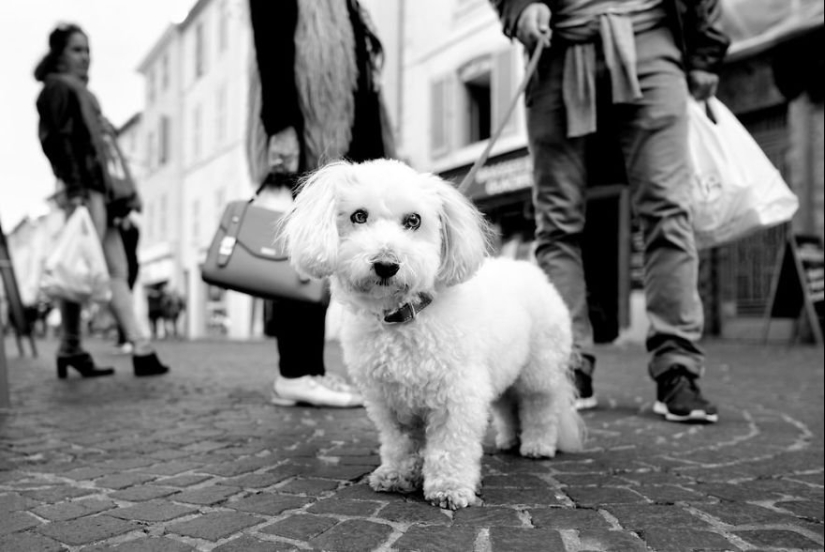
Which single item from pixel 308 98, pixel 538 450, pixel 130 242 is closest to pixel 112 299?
pixel 130 242

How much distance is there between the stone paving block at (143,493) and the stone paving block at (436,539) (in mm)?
803

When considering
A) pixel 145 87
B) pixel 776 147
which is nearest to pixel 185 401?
pixel 776 147

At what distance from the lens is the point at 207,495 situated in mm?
2090

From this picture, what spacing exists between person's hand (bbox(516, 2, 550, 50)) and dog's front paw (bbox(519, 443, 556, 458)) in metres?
1.67

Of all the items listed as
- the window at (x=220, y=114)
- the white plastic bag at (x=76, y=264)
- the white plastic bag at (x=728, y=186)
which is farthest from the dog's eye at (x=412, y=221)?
the window at (x=220, y=114)

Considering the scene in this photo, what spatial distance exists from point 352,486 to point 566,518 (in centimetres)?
67

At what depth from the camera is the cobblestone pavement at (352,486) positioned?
1729 mm

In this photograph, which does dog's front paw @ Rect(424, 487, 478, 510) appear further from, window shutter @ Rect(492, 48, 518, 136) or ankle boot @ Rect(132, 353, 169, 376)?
window shutter @ Rect(492, 48, 518, 136)

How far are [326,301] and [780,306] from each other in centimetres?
664

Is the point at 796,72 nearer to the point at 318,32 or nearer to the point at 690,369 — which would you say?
the point at 690,369

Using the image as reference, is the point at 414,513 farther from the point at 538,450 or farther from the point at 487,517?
the point at 538,450

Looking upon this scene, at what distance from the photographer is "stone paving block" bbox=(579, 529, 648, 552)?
5.44 feet

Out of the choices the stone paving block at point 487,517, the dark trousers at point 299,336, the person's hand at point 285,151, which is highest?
the person's hand at point 285,151

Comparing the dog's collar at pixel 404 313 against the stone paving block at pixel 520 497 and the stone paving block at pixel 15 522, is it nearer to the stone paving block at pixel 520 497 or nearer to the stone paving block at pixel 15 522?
the stone paving block at pixel 520 497
